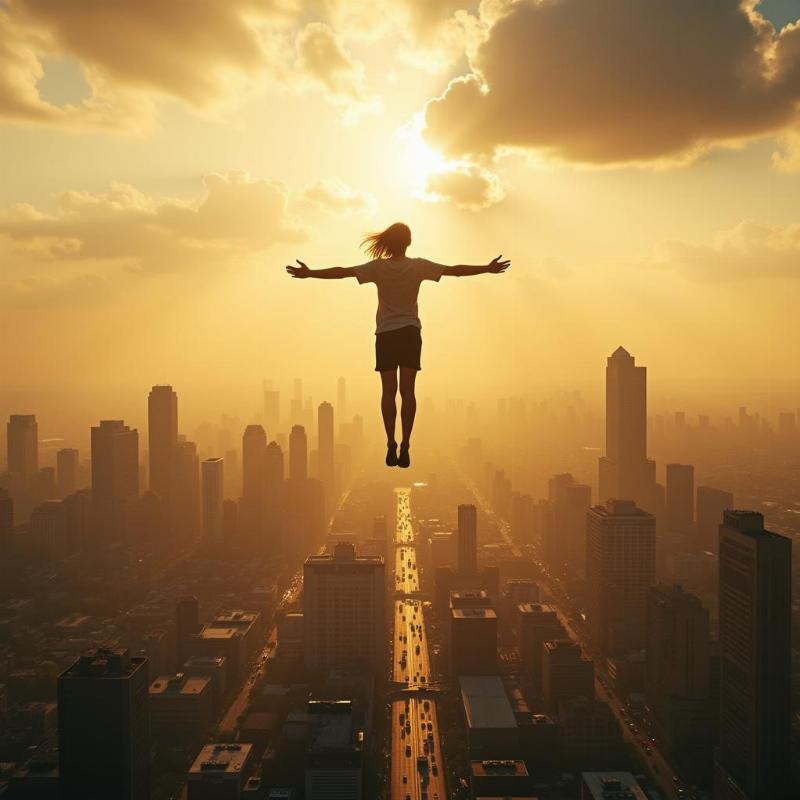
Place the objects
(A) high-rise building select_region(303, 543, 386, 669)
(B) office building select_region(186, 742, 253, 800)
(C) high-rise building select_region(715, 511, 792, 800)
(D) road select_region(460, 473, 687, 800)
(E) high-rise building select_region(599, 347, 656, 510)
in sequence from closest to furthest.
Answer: (C) high-rise building select_region(715, 511, 792, 800) < (B) office building select_region(186, 742, 253, 800) < (D) road select_region(460, 473, 687, 800) < (A) high-rise building select_region(303, 543, 386, 669) < (E) high-rise building select_region(599, 347, 656, 510)

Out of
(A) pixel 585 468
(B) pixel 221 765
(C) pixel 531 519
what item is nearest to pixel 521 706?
(B) pixel 221 765

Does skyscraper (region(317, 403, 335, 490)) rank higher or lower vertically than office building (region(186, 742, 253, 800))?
higher

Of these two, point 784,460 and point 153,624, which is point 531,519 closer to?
point 153,624

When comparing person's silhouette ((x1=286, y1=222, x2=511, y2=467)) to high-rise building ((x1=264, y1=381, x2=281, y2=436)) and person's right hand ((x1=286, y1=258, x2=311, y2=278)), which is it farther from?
high-rise building ((x1=264, y1=381, x2=281, y2=436))

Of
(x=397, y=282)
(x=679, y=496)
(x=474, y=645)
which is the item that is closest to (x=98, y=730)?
(x=474, y=645)

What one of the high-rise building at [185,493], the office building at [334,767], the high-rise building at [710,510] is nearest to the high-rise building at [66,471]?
the high-rise building at [185,493]

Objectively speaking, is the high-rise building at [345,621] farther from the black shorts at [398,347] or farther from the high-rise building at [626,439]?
the high-rise building at [626,439]

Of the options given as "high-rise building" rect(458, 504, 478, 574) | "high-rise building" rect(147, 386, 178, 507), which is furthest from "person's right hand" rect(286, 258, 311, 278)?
"high-rise building" rect(147, 386, 178, 507)
